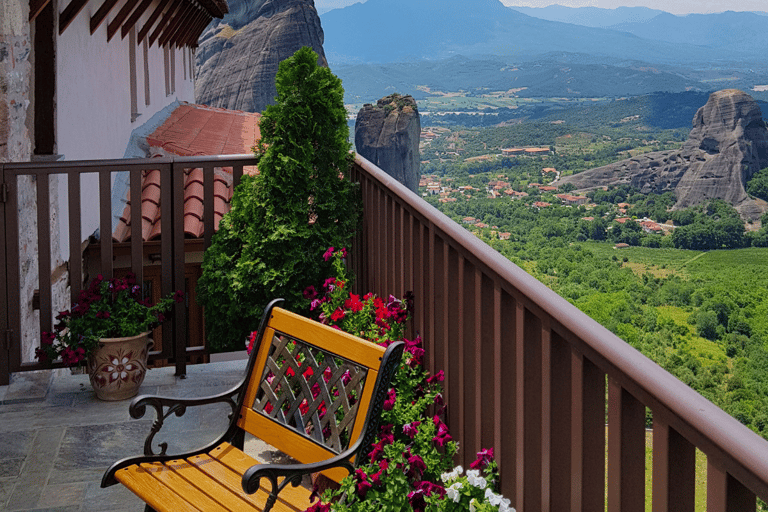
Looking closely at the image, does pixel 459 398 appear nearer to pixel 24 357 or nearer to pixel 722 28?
pixel 24 357

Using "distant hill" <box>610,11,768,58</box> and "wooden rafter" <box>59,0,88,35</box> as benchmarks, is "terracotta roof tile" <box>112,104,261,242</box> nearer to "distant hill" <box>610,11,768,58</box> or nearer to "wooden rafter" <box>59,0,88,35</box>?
"wooden rafter" <box>59,0,88,35</box>

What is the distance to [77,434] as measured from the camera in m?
3.48

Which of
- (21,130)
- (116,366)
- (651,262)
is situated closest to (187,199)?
(21,130)

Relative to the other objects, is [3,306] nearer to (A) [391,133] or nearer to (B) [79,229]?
(B) [79,229]

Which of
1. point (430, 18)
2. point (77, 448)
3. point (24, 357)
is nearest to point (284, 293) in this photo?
point (77, 448)

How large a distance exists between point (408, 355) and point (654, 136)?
172 ft

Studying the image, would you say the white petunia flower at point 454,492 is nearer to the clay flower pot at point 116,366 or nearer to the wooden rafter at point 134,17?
the clay flower pot at point 116,366

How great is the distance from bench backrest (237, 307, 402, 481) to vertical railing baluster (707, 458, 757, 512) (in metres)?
1.21

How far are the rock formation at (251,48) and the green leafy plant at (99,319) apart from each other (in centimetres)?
4156

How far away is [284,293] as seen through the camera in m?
3.90

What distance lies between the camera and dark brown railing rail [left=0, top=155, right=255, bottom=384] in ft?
12.5

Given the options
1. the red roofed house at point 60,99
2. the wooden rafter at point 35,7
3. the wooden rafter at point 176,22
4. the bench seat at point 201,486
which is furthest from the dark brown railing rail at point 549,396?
the wooden rafter at point 176,22

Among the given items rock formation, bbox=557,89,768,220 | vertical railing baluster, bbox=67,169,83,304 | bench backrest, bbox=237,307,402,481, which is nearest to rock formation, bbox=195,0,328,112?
rock formation, bbox=557,89,768,220

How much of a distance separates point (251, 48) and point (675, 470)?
49558mm
